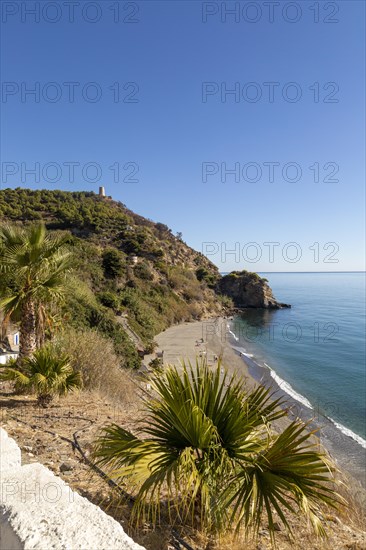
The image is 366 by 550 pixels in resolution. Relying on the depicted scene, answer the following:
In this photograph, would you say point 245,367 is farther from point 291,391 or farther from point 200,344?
point 200,344

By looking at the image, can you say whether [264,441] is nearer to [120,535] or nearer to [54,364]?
[120,535]

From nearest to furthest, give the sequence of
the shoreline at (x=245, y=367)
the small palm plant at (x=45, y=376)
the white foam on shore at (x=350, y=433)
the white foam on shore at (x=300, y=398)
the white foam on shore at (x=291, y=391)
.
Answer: the small palm plant at (x=45, y=376) → the shoreline at (x=245, y=367) → the white foam on shore at (x=350, y=433) → the white foam on shore at (x=300, y=398) → the white foam on shore at (x=291, y=391)

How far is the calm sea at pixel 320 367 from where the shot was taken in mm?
15352

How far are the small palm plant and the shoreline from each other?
107 inches

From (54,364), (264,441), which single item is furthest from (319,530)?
(54,364)

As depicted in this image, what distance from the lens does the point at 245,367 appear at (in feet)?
86.0

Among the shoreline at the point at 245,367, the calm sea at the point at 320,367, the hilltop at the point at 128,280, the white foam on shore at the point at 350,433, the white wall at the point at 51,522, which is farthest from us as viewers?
the hilltop at the point at 128,280

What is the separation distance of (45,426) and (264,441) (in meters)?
4.17

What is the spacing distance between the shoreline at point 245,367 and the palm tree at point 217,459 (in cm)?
32

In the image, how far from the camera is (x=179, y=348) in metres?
30.3

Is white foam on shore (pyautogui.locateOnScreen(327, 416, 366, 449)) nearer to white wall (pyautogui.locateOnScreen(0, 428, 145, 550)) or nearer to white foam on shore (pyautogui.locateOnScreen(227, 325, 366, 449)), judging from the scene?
white foam on shore (pyautogui.locateOnScreen(227, 325, 366, 449))

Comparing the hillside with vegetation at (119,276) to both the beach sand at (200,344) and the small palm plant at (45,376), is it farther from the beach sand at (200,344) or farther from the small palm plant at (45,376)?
the small palm plant at (45,376)

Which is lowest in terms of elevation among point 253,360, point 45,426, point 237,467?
point 253,360

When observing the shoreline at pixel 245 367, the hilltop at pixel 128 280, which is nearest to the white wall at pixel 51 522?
the shoreline at pixel 245 367
